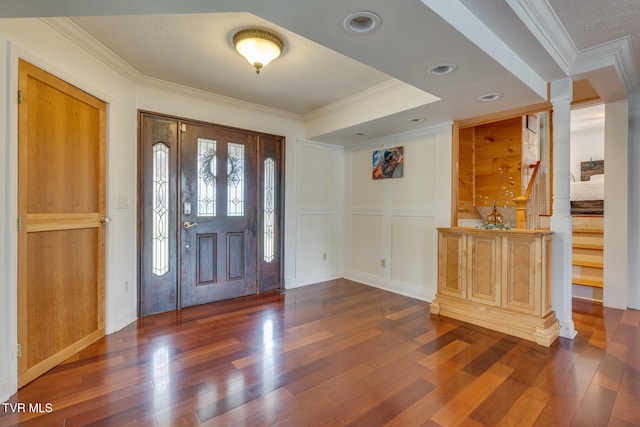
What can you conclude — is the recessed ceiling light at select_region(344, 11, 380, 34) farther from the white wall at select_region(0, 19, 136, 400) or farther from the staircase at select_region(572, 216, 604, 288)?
the staircase at select_region(572, 216, 604, 288)

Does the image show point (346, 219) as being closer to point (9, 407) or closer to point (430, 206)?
point (430, 206)

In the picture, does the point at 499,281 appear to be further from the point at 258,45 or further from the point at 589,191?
the point at 589,191

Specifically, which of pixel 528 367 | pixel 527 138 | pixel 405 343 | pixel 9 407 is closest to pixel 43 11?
pixel 9 407

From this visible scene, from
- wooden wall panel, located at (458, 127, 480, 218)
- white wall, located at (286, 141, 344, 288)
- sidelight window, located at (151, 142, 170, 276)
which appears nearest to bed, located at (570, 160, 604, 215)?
wooden wall panel, located at (458, 127, 480, 218)

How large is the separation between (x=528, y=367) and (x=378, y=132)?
9.72ft

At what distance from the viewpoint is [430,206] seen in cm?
385

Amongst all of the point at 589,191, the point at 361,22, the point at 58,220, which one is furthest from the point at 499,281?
the point at 589,191

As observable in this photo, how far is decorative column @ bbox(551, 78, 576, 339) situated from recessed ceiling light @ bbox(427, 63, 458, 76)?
4.08 feet

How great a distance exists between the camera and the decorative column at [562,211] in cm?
274

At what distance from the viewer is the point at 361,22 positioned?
1.72 metres

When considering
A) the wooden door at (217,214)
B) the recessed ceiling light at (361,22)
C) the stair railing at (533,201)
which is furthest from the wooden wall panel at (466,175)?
the recessed ceiling light at (361,22)

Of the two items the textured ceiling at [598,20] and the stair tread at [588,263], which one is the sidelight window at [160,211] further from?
the stair tread at [588,263]

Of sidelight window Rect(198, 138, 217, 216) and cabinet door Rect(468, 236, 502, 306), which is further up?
sidelight window Rect(198, 138, 217, 216)

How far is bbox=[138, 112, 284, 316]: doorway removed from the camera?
3.26 metres
